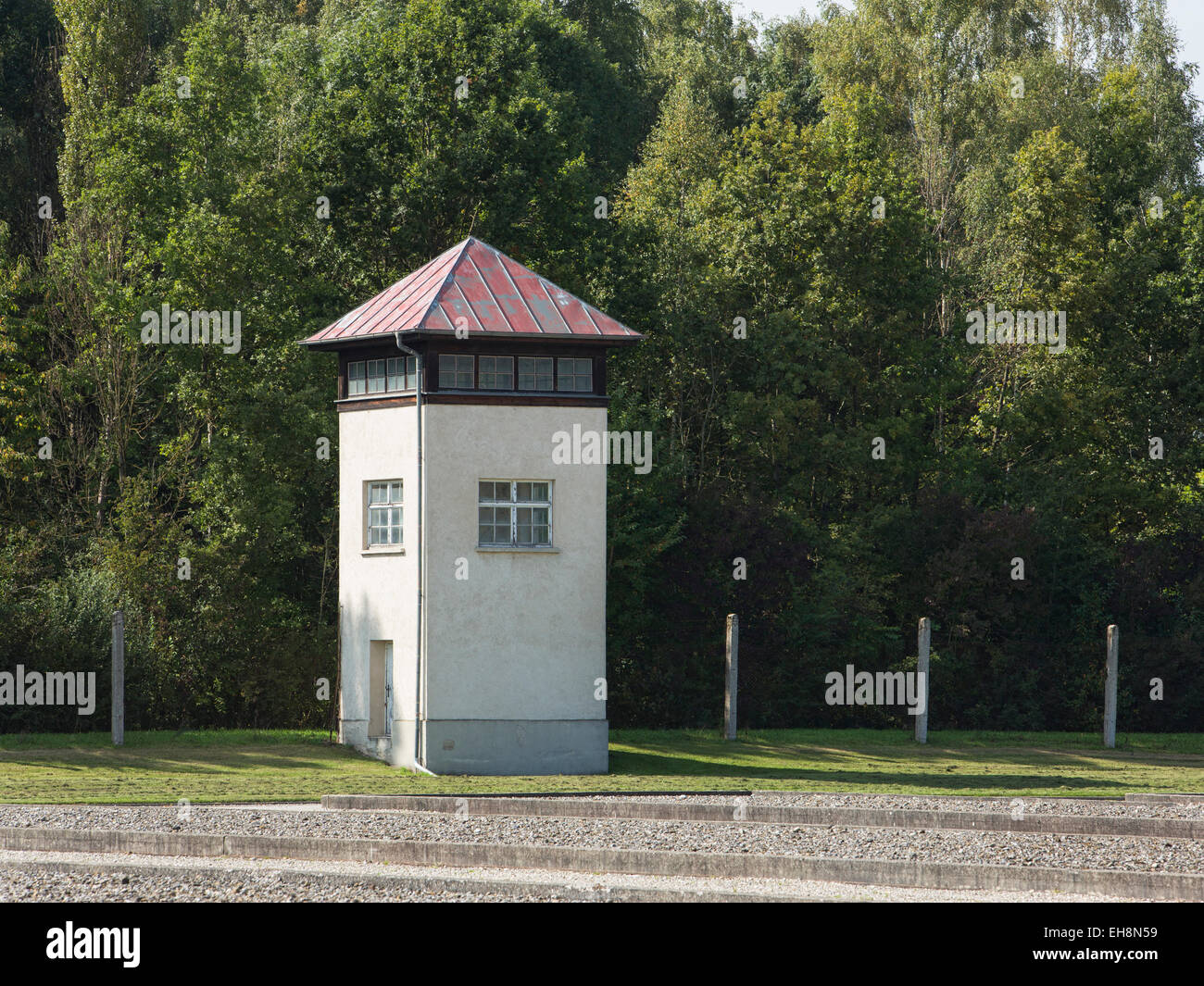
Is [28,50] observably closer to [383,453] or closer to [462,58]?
[462,58]

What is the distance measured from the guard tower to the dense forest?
628cm

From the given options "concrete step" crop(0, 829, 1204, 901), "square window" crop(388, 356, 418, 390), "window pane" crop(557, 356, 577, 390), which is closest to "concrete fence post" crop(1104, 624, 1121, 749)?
"window pane" crop(557, 356, 577, 390)

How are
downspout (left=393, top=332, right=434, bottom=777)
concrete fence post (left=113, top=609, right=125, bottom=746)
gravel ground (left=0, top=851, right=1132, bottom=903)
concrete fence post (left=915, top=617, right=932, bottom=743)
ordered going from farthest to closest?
concrete fence post (left=915, top=617, right=932, bottom=743) < concrete fence post (left=113, top=609, right=125, bottom=746) < downspout (left=393, top=332, right=434, bottom=777) < gravel ground (left=0, top=851, right=1132, bottom=903)

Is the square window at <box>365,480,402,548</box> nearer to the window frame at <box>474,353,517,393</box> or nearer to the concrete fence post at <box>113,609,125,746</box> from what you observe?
the window frame at <box>474,353,517,393</box>

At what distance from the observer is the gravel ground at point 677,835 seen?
51.6 feet

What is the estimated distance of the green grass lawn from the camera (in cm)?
2412

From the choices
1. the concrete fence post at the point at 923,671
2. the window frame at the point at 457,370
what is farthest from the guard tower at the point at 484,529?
the concrete fence post at the point at 923,671

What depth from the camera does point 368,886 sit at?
1334 cm

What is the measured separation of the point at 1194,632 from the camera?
122 feet

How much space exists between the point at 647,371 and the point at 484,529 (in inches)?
571

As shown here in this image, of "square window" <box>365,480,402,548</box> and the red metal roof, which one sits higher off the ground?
the red metal roof

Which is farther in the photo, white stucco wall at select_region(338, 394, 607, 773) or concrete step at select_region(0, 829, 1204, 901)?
white stucco wall at select_region(338, 394, 607, 773)

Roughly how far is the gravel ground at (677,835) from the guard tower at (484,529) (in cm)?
780

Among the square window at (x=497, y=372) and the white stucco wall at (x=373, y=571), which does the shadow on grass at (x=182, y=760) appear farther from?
the square window at (x=497, y=372)
